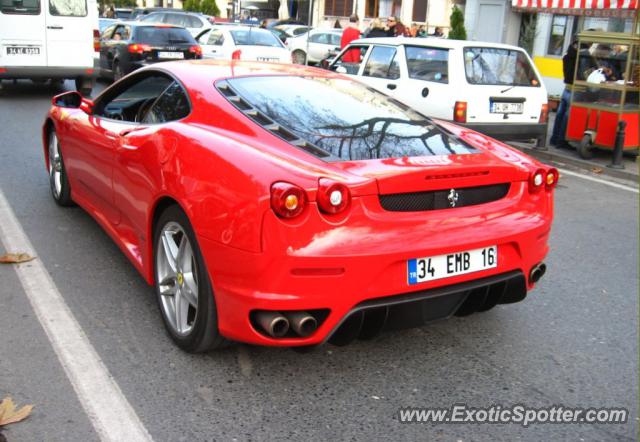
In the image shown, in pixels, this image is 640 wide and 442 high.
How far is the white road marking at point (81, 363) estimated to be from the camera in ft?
9.70

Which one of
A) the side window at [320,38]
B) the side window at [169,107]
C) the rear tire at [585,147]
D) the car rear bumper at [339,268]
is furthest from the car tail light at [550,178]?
Answer: the side window at [320,38]

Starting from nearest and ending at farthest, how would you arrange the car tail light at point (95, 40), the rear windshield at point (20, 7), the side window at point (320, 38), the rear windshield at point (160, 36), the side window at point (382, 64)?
the side window at point (382, 64) → the rear windshield at point (20, 7) → the car tail light at point (95, 40) → the rear windshield at point (160, 36) → the side window at point (320, 38)

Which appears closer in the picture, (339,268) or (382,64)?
(339,268)

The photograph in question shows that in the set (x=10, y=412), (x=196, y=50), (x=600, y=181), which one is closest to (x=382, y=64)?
(x=600, y=181)

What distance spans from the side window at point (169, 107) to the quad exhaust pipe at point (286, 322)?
4.65 feet

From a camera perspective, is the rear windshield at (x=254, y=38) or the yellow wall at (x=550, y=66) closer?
the rear windshield at (x=254, y=38)

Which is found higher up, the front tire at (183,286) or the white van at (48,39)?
the white van at (48,39)

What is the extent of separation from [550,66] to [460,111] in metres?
12.0

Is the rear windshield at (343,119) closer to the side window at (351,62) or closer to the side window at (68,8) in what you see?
the side window at (351,62)

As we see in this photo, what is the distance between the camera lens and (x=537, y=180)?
368cm

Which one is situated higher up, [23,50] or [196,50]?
[196,50]

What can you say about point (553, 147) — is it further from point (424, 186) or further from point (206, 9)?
point (206, 9)

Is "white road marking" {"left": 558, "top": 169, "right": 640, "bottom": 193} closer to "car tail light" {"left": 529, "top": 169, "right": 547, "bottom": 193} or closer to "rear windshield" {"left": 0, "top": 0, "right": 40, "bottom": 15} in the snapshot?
"car tail light" {"left": 529, "top": 169, "right": 547, "bottom": 193}

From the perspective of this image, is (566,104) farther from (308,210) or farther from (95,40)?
(308,210)
